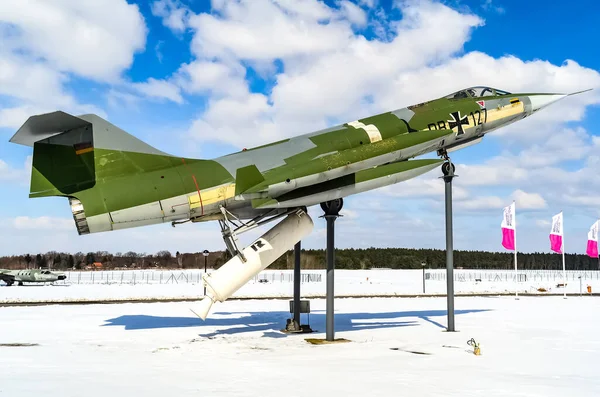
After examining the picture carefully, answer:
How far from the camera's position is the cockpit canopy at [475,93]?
2025cm

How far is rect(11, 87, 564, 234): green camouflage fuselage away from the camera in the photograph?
15211mm

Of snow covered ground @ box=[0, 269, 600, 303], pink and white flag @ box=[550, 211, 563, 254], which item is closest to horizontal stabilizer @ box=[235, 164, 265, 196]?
snow covered ground @ box=[0, 269, 600, 303]

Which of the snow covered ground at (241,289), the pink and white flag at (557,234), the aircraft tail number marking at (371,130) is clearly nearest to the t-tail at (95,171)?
the aircraft tail number marking at (371,130)

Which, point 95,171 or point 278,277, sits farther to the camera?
point 278,277

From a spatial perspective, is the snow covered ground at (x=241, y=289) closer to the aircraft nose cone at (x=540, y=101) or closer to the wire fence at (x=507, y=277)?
the wire fence at (x=507, y=277)

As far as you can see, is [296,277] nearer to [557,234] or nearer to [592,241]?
[557,234]

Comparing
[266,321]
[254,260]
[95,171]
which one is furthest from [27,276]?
[254,260]

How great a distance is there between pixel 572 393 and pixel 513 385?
1.09 metres

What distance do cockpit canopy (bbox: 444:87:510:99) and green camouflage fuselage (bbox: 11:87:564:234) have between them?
136cm

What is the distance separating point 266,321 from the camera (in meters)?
22.9

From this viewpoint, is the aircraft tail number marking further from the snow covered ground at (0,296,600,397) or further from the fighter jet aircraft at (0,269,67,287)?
the fighter jet aircraft at (0,269,67,287)

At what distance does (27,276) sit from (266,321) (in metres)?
34.5

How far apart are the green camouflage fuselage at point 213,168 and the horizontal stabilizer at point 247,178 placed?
31 mm

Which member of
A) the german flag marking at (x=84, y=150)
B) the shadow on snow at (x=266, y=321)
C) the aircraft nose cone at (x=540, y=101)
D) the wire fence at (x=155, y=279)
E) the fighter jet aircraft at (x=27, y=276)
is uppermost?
the aircraft nose cone at (x=540, y=101)
